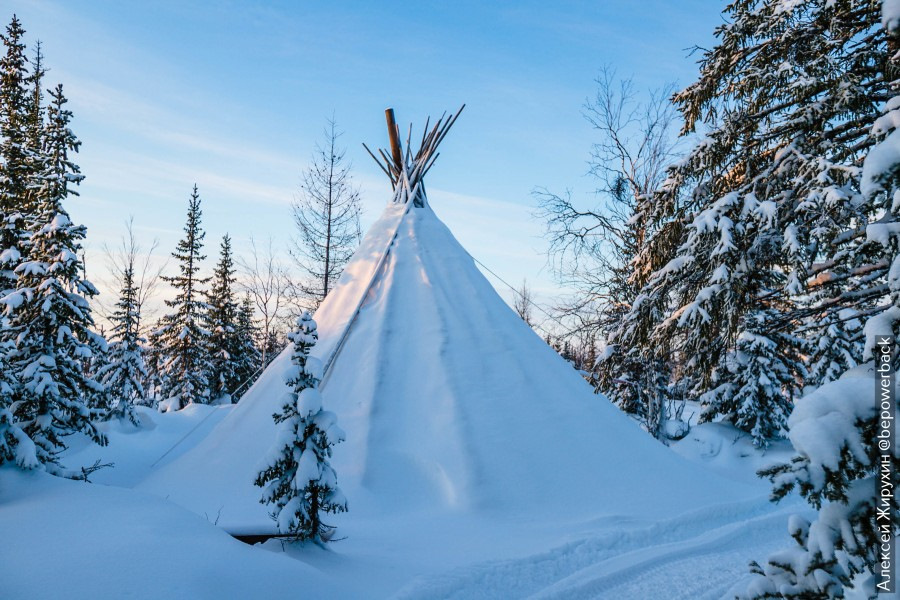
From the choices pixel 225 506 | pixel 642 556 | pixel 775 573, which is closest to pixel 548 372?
pixel 642 556

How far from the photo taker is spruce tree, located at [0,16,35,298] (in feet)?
34.3

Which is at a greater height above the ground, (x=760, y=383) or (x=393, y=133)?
(x=393, y=133)

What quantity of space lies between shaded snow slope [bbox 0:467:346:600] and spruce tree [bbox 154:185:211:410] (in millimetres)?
18380

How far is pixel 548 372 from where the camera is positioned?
26.9 ft

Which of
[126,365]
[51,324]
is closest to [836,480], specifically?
[51,324]

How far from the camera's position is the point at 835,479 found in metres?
1.89

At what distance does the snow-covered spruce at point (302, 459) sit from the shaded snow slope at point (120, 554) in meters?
0.55

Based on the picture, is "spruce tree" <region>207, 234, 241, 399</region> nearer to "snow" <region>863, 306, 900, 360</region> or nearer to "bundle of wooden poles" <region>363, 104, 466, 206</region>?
"bundle of wooden poles" <region>363, 104, 466, 206</region>

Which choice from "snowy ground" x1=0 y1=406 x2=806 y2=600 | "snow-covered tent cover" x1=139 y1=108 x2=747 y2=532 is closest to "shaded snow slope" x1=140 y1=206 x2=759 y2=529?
"snow-covered tent cover" x1=139 y1=108 x2=747 y2=532

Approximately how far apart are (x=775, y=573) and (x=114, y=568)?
355 cm

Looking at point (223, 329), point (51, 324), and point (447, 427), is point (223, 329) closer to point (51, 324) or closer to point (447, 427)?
point (51, 324)

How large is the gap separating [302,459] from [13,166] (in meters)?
13.8

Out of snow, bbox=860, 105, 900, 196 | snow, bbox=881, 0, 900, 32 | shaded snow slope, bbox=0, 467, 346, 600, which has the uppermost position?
snow, bbox=881, 0, 900, 32

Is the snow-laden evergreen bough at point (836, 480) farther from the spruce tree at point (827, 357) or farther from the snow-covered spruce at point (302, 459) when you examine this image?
the spruce tree at point (827, 357)
